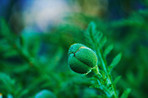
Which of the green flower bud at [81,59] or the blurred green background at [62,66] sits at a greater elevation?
the blurred green background at [62,66]

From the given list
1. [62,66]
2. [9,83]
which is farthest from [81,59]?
[62,66]

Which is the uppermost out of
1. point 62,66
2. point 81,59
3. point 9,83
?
point 62,66

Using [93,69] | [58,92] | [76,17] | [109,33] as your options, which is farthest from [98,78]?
[76,17]

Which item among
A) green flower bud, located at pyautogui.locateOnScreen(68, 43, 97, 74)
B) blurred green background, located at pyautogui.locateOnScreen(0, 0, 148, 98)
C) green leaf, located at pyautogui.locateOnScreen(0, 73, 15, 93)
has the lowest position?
green flower bud, located at pyautogui.locateOnScreen(68, 43, 97, 74)

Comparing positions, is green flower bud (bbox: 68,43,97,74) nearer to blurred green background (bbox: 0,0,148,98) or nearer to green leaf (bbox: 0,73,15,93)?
blurred green background (bbox: 0,0,148,98)

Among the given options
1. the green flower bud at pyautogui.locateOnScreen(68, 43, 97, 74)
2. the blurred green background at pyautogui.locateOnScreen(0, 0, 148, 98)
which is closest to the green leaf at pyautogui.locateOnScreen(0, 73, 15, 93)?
the blurred green background at pyautogui.locateOnScreen(0, 0, 148, 98)

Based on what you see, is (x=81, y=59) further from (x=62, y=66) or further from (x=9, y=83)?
(x=62, y=66)

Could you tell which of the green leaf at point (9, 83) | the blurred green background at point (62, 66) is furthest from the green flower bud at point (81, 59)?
the green leaf at point (9, 83)

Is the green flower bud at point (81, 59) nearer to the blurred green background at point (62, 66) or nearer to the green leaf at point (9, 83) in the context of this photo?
the blurred green background at point (62, 66)
